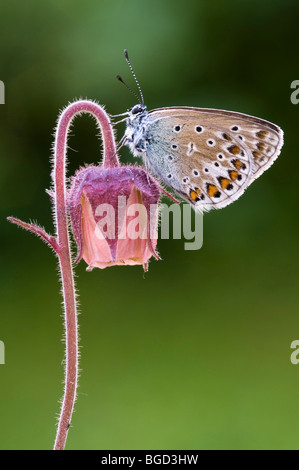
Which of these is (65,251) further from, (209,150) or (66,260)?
(209,150)

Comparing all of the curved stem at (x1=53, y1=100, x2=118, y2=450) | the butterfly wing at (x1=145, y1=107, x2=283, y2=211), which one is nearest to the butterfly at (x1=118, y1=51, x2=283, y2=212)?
the butterfly wing at (x1=145, y1=107, x2=283, y2=211)

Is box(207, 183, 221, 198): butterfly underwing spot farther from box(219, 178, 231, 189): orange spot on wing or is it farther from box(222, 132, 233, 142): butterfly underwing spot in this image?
box(222, 132, 233, 142): butterfly underwing spot

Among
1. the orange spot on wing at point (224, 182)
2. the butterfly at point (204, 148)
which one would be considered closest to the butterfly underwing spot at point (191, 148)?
the butterfly at point (204, 148)

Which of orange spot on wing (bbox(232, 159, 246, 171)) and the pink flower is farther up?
orange spot on wing (bbox(232, 159, 246, 171))

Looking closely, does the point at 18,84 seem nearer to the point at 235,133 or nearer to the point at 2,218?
the point at 2,218

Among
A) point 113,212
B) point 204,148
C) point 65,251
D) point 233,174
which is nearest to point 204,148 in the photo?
point 204,148

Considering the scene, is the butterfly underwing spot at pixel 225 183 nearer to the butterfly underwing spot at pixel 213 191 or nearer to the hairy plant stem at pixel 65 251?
the butterfly underwing spot at pixel 213 191
